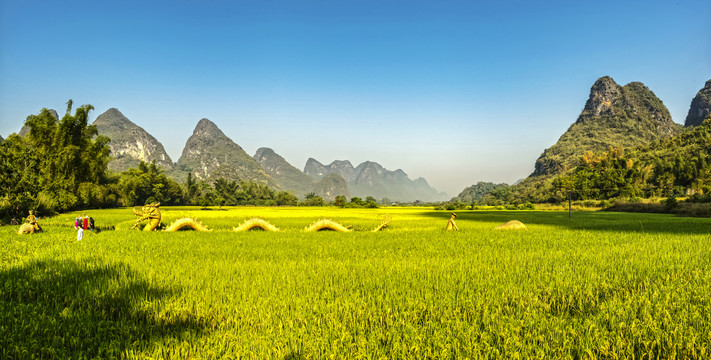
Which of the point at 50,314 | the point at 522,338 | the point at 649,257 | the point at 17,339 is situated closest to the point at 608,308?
the point at 522,338

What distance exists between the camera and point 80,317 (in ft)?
13.2

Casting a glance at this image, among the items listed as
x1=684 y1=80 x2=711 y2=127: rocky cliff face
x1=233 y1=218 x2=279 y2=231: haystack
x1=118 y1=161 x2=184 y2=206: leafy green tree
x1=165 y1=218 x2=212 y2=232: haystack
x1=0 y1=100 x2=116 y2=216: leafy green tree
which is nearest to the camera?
x1=165 y1=218 x2=212 y2=232: haystack

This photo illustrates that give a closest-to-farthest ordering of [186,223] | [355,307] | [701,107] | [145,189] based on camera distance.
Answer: [355,307] → [186,223] → [145,189] → [701,107]

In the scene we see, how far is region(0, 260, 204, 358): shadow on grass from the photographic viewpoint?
3.25m

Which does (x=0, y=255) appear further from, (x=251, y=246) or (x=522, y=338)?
(x=522, y=338)

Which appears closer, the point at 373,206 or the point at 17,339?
the point at 17,339

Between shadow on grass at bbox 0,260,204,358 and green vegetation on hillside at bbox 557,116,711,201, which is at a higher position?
green vegetation on hillside at bbox 557,116,711,201

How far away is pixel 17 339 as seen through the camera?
135 inches

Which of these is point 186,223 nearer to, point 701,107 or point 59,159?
point 59,159

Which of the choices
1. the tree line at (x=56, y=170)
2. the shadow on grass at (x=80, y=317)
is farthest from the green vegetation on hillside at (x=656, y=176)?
the tree line at (x=56, y=170)

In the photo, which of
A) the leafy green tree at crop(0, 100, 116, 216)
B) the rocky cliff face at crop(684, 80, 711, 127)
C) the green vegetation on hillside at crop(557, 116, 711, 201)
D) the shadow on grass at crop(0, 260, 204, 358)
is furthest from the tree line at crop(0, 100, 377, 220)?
the rocky cliff face at crop(684, 80, 711, 127)

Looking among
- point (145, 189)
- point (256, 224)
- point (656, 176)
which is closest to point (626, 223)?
point (256, 224)

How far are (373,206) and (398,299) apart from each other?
6701 centimetres

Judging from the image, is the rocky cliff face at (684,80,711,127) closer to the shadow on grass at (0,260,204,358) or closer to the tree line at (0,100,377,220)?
the shadow on grass at (0,260,204,358)
